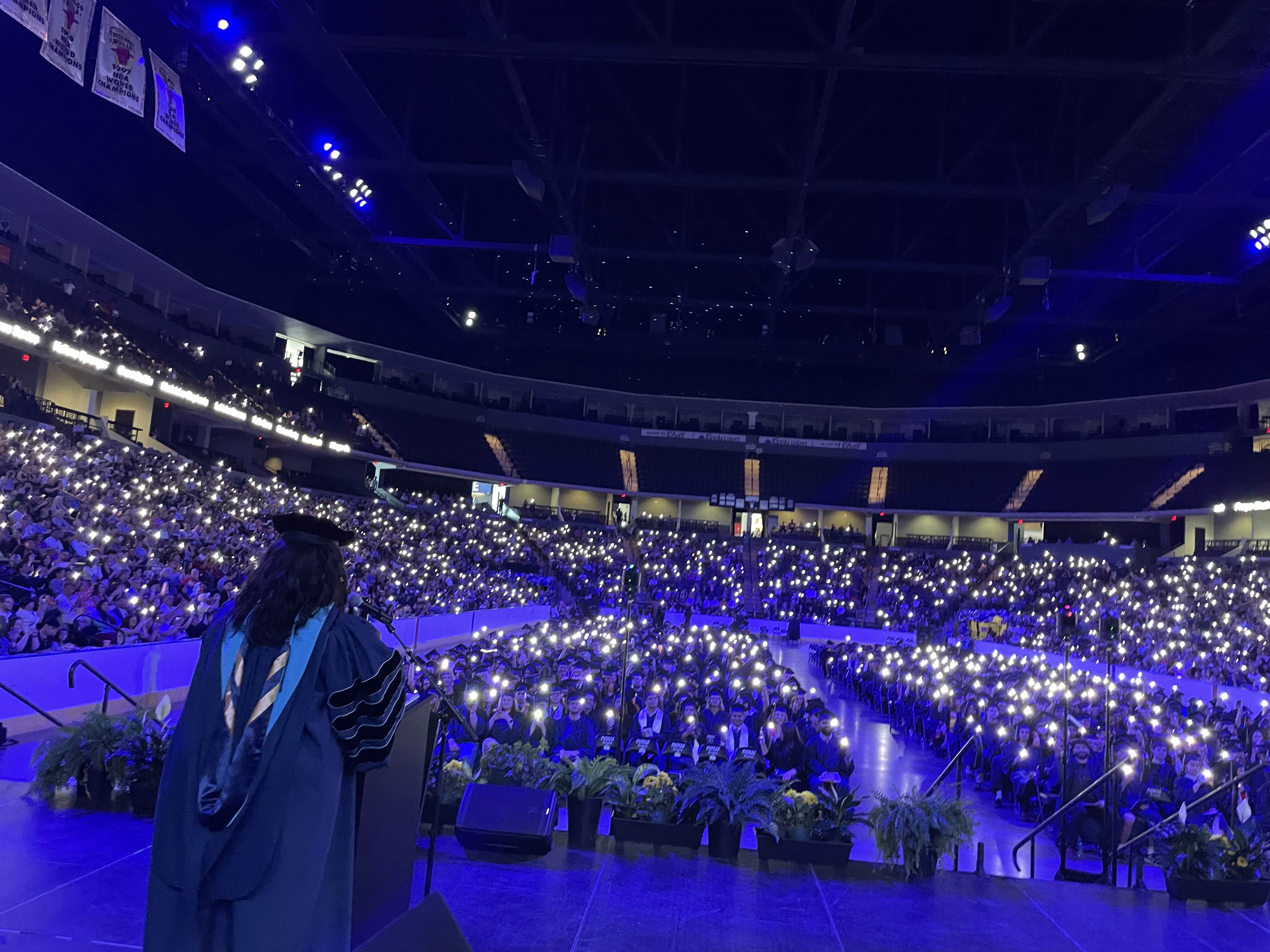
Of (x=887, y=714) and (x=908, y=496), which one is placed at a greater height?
(x=908, y=496)

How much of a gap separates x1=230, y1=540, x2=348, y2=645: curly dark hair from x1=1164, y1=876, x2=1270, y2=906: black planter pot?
5.60 meters

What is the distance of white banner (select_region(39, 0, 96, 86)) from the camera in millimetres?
10555

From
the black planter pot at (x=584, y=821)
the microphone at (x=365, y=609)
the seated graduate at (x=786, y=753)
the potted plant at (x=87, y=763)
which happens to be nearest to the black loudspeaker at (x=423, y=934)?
the microphone at (x=365, y=609)

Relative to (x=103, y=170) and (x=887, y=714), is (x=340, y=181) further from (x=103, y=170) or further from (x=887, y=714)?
(x=887, y=714)

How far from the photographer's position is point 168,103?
13117 mm

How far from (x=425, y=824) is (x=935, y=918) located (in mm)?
3200

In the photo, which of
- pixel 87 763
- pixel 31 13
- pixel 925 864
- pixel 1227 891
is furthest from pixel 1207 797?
pixel 31 13

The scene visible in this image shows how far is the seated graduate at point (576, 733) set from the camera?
962cm

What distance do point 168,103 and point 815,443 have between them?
39468mm

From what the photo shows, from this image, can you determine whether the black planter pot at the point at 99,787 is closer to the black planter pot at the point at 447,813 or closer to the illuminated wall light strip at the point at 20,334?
the black planter pot at the point at 447,813

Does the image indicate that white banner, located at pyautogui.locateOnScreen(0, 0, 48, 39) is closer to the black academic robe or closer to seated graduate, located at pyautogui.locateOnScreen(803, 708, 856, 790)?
the black academic robe

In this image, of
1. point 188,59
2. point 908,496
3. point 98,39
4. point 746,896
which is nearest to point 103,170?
point 188,59

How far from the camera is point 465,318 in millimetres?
37406

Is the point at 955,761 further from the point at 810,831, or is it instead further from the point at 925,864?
the point at 810,831
